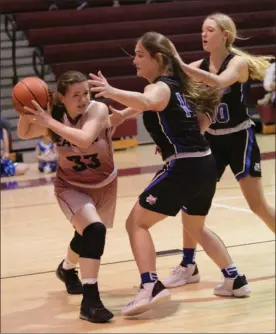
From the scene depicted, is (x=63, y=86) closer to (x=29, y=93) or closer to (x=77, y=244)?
(x=29, y=93)

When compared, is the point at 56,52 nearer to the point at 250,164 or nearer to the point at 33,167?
the point at 33,167

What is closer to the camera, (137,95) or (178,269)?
(137,95)

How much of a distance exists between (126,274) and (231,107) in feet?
3.14

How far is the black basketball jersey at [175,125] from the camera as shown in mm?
3146

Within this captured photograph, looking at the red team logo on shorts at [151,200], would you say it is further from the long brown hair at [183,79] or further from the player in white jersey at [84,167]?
the long brown hair at [183,79]

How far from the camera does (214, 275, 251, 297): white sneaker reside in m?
3.48

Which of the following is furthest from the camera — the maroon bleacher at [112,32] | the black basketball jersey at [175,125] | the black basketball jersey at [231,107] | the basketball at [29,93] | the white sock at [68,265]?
the maroon bleacher at [112,32]

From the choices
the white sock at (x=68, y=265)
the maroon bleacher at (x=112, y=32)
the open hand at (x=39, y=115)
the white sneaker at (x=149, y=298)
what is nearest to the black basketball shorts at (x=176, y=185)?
the white sneaker at (x=149, y=298)

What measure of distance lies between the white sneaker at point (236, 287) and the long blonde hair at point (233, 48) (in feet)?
Result: 3.04

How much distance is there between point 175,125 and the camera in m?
3.16

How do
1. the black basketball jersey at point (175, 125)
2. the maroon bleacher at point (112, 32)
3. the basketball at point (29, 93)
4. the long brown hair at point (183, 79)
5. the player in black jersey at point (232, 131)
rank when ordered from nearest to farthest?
1. the basketball at point (29, 93)
2. the long brown hair at point (183, 79)
3. the black basketball jersey at point (175, 125)
4. the player in black jersey at point (232, 131)
5. the maroon bleacher at point (112, 32)

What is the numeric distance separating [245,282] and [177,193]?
1.97ft

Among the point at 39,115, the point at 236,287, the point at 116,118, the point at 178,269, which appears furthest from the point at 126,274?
the point at 39,115

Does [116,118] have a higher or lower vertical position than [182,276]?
higher
